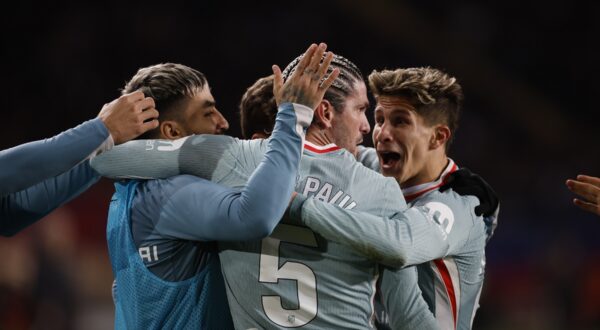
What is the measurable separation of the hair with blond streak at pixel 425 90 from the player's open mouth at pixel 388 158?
0.61 feet

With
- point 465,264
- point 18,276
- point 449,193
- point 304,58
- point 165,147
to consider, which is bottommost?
point 18,276

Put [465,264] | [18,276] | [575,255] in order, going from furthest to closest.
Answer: [575,255] < [18,276] < [465,264]

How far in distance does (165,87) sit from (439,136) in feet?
3.77

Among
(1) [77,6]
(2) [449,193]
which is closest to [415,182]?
(2) [449,193]

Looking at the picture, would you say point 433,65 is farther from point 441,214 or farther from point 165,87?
point 165,87

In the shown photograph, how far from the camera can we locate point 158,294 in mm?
2777

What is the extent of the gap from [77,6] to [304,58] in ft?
A: 29.5

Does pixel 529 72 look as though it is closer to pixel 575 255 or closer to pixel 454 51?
pixel 454 51

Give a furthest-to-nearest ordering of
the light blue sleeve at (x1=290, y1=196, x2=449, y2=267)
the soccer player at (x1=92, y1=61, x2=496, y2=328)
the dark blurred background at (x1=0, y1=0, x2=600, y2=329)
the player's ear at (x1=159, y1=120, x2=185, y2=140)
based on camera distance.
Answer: the dark blurred background at (x1=0, y1=0, x2=600, y2=329) < the player's ear at (x1=159, y1=120, x2=185, y2=140) < the soccer player at (x1=92, y1=61, x2=496, y2=328) < the light blue sleeve at (x1=290, y1=196, x2=449, y2=267)

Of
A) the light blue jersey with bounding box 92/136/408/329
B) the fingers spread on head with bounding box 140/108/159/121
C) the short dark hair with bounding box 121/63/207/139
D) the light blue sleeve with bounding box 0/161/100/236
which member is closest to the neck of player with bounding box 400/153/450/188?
the light blue jersey with bounding box 92/136/408/329

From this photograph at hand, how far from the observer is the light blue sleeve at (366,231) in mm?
2617

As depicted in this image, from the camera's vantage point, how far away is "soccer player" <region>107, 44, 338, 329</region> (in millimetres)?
2518

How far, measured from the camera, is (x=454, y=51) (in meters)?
11.9

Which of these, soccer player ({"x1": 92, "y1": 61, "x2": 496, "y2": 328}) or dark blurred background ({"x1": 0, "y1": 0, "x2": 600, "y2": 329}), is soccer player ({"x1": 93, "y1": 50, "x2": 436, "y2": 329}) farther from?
dark blurred background ({"x1": 0, "y1": 0, "x2": 600, "y2": 329})
